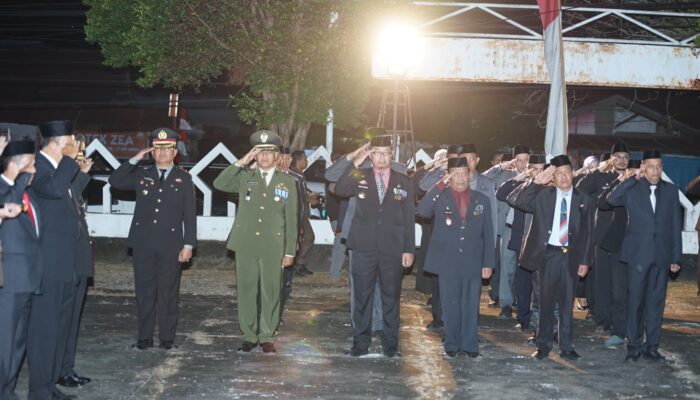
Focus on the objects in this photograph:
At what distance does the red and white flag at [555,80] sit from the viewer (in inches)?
601

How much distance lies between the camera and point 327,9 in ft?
52.1

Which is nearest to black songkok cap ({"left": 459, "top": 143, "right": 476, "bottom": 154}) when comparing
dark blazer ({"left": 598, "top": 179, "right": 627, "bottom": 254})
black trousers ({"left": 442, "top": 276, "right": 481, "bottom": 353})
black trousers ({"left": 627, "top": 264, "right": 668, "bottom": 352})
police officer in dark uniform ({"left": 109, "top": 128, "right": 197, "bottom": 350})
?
dark blazer ({"left": 598, "top": 179, "right": 627, "bottom": 254})

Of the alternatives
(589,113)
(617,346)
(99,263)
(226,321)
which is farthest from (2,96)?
(617,346)

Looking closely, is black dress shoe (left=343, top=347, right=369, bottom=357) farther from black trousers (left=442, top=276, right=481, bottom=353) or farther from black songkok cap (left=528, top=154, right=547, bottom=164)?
black songkok cap (left=528, top=154, right=547, bottom=164)

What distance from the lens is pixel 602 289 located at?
11.3 m

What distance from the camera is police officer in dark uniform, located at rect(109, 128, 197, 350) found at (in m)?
9.50

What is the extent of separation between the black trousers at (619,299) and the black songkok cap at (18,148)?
20.5 ft

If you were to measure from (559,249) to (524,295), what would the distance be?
182cm

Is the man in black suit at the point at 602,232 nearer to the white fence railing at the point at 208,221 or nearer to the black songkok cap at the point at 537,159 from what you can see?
the black songkok cap at the point at 537,159

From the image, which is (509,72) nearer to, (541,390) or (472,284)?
(472,284)

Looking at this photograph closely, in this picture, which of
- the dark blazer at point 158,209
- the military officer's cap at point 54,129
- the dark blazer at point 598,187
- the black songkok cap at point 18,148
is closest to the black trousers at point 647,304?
the dark blazer at point 598,187

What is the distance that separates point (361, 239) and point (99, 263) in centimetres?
812

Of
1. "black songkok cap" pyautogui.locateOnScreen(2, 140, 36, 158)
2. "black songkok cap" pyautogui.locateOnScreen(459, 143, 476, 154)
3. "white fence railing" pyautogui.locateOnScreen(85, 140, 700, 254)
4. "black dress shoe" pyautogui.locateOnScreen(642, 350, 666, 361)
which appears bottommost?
"black dress shoe" pyautogui.locateOnScreen(642, 350, 666, 361)

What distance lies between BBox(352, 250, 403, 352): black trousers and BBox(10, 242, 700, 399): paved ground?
0.85 feet
